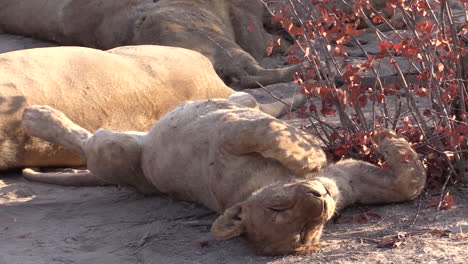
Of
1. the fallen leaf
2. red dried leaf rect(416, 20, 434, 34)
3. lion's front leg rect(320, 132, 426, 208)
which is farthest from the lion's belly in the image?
red dried leaf rect(416, 20, 434, 34)

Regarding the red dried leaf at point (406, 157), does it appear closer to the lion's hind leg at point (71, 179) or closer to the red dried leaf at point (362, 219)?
the red dried leaf at point (362, 219)

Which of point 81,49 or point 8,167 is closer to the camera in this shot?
point 8,167

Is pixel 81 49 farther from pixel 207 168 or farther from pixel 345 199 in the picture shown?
pixel 345 199

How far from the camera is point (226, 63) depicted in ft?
24.6

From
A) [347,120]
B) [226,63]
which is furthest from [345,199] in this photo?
[226,63]

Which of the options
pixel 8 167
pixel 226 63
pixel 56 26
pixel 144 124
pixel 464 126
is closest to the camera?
pixel 464 126

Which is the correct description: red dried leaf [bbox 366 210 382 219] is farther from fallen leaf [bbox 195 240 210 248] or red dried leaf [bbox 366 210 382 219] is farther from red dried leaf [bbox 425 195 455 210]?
fallen leaf [bbox 195 240 210 248]

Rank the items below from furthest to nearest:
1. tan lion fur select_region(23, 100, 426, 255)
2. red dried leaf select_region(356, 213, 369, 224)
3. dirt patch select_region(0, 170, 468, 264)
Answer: red dried leaf select_region(356, 213, 369, 224) → dirt patch select_region(0, 170, 468, 264) → tan lion fur select_region(23, 100, 426, 255)

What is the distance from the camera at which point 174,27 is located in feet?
24.7

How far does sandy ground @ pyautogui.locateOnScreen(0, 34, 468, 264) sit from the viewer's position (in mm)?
3607

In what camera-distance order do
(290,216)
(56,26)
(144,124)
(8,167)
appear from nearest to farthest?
(290,216) < (8,167) < (144,124) < (56,26)

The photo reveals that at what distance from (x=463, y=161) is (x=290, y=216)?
4.15 feet

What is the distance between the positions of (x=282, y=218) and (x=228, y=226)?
11.2 inches

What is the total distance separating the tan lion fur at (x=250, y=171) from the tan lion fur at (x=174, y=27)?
97.1 inches
